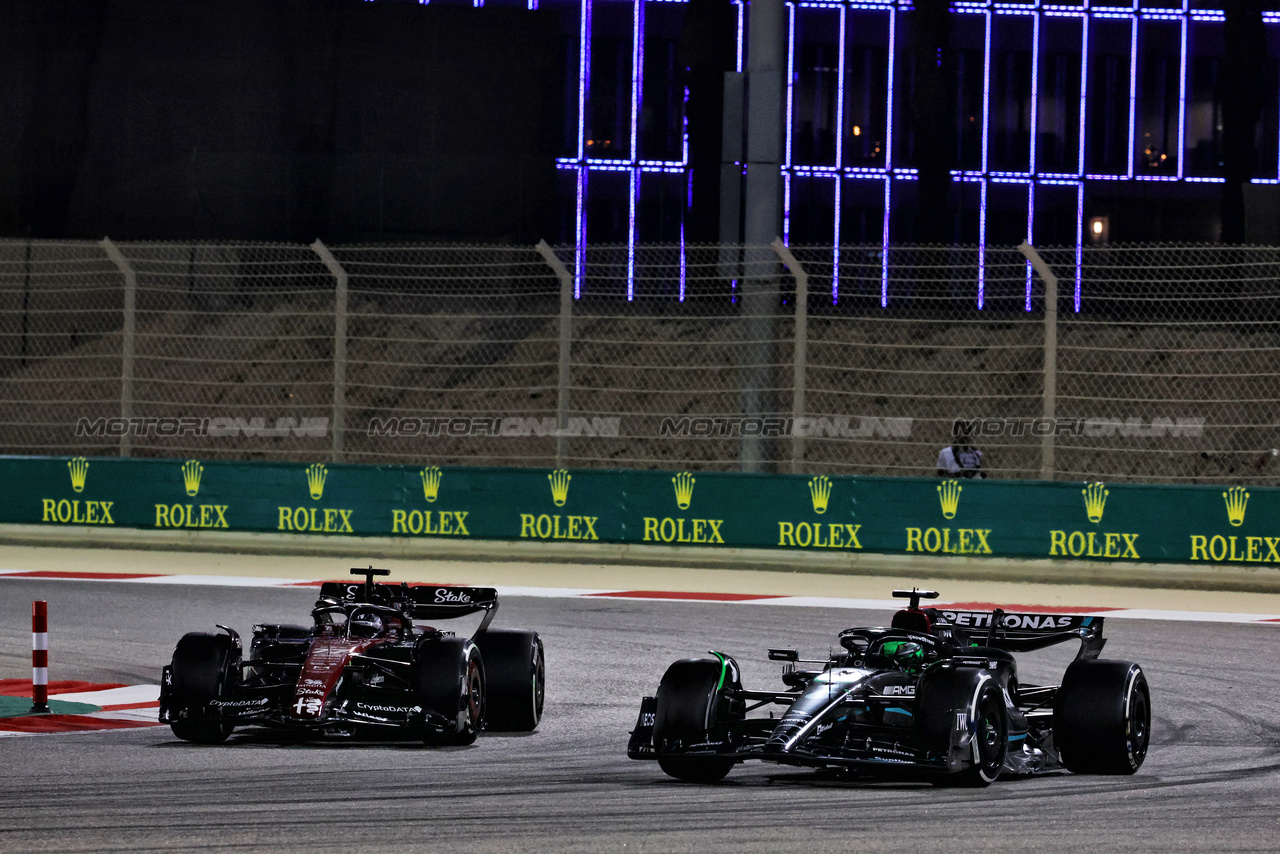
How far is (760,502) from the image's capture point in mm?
17344

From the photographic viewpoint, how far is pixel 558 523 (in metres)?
17.9

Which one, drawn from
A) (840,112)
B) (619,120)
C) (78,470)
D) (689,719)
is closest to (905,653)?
(689,719)

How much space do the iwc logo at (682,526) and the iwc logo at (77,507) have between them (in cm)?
576

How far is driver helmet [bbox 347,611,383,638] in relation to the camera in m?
9.11

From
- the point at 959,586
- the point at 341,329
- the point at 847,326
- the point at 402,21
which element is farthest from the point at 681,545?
the point at 402,21

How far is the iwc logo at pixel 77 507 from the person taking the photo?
19.0 metres

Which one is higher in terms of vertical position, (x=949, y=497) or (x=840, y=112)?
(x=840, y=112)

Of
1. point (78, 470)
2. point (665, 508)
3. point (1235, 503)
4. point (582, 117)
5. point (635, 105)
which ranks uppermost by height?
point (635, 105)

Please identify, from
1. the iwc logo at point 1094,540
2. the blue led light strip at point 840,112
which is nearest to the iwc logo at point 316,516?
the iwc logo at point 1094,540

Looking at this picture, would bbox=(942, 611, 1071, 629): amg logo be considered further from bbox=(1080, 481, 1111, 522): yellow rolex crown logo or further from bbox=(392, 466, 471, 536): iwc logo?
bbox=(392, 466, 471, 536): iwc logo

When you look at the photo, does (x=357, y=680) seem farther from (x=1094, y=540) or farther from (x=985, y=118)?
(x=985, y=118)

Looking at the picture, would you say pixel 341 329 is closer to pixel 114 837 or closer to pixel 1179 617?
pixel 1179 617

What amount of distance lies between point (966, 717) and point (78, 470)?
13605mm

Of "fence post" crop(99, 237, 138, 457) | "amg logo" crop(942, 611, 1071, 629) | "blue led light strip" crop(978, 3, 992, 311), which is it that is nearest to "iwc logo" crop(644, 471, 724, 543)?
"fence post" crop(99, 237, 138, 457)
